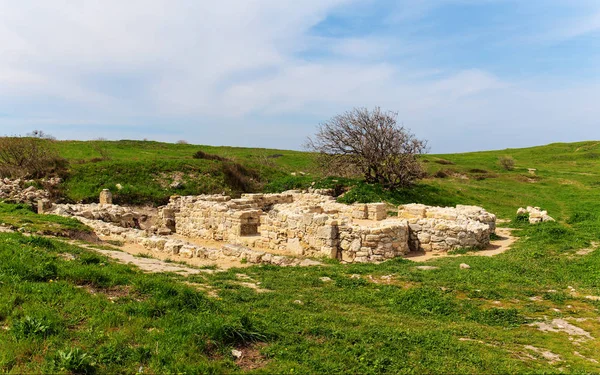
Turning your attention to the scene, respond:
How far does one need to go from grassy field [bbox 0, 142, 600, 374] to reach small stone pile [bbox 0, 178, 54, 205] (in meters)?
14.0

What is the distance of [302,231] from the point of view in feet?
46.2

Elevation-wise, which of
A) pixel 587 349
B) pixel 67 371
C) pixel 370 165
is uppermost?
pixel 370 165

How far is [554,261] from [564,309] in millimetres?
4476

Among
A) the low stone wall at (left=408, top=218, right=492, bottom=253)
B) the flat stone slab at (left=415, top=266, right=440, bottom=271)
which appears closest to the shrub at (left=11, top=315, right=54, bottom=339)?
the flat stone slab at (left=415, top=266, right=440, bottom=271)

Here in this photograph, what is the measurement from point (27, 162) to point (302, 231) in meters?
22.1

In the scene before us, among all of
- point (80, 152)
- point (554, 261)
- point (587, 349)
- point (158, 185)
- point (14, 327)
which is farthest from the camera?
point (80, 152)

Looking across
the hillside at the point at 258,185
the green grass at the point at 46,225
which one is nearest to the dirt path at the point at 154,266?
the green grass at the point at 46,225

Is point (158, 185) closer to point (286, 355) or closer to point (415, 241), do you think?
point (415, 241)

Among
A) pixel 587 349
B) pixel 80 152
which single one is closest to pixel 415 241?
pixel 587 349

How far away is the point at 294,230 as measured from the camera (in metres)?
14.3

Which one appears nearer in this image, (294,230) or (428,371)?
(428,371)

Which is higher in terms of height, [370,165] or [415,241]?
[370,165]

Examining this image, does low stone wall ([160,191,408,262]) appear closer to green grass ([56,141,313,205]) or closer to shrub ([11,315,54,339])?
green grass ([56,141,313,205])

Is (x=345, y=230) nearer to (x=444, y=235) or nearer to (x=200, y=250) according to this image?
(x=444, y=235)
